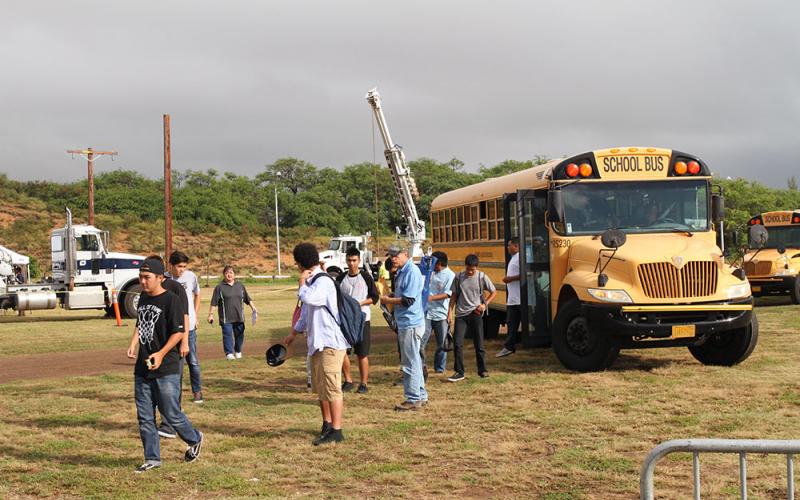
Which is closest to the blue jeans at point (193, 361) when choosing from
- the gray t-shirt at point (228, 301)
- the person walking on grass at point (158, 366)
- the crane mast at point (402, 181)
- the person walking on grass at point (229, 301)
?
the person walking on grass at point (158, 366)

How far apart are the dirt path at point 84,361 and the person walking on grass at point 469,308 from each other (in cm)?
265

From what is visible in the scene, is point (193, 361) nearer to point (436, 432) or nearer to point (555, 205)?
point (436, 432)

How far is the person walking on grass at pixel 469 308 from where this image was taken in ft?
35.7

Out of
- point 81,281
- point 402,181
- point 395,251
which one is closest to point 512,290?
point 395,251

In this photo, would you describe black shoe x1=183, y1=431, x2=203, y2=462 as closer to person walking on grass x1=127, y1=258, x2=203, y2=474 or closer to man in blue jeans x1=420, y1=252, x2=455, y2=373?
person walking on grass x1=127, y1=258, x2=203, y2=474

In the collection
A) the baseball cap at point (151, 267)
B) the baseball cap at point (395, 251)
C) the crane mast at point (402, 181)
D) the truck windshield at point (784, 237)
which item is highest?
the crane mast at point (402, 181)

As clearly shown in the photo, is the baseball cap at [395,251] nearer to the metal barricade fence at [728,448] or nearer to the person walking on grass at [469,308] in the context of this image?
the person walking on grass at [469,308]

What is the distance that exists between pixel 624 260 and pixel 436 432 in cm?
377

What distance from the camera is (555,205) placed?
11.3 m

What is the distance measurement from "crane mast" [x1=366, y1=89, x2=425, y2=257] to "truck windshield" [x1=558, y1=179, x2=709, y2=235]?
25.9 m

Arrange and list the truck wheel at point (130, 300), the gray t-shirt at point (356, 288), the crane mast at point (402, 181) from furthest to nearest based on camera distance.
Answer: the crane mast at point (402, 181) < the truck wheel at point (130, 300) < the gray t-shirt at point (356, 288)

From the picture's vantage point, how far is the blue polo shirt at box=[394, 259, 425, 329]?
30.0 ft

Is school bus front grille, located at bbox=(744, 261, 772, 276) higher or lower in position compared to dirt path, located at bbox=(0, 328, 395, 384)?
higher

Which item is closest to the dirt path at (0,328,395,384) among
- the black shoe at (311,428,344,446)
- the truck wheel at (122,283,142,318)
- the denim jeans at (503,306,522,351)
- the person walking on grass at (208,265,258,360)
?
the person walking on grass at (208,265,258,360)
